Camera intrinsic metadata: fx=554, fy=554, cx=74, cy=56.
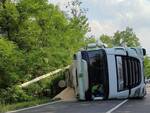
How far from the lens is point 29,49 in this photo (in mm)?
36031

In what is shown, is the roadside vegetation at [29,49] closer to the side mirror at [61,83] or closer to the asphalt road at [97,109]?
the side mirror at [61,83]

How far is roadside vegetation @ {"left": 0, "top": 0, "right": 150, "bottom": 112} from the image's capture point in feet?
102

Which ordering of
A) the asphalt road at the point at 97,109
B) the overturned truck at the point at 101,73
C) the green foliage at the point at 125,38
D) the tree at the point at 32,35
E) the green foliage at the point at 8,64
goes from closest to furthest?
1. the asphalt road at the point at 97,109
2. the overturned truck at the point at 101,73
3. the green foliage at the point at 8,64
4. the tree at the point at 32,35
5. the green foliage at the point at 125,38

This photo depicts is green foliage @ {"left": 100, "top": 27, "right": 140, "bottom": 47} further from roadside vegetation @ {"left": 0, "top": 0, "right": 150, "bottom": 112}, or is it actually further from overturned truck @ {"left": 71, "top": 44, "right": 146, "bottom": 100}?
overturned truck @ {"left": 71, "top": 44, "right": 146, "bottom": 100}

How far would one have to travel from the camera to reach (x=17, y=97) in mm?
31141

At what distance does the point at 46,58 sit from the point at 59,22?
6.82 meters

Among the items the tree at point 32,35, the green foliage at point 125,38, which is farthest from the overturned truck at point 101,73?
the green foliage at point 125,38

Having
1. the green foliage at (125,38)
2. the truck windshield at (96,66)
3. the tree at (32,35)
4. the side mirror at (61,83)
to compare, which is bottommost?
the side mirror at (61,83)

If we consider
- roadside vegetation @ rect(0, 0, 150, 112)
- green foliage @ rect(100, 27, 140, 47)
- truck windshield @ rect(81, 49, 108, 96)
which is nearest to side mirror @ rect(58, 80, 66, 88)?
roadside vegetation @ rect(0, 0, 150, 112)

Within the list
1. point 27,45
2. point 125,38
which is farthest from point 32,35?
point 125,38

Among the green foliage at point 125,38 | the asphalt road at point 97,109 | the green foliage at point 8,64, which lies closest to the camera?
the asphalt road at point 97,109

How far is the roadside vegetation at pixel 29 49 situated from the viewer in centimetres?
3114

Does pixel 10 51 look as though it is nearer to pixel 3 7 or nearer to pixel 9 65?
pixel 9 65

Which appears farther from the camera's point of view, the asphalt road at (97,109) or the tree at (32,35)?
the tree at (32,35)
